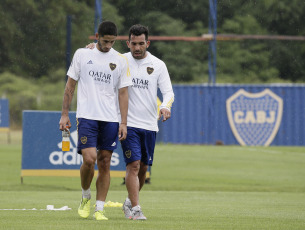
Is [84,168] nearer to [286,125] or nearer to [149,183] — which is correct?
[149,183]

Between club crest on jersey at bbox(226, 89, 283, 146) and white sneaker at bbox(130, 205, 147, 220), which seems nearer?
white sneaker at bbox(130, 205, 147, 220)

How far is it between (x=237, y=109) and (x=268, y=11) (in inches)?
620

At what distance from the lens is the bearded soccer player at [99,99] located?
8.47 meters

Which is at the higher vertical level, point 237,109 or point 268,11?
point 268,11

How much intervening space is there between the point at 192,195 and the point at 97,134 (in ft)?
15.4

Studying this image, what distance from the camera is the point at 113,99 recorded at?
8586 millimetres

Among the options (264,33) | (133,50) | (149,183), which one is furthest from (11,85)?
(133,50)

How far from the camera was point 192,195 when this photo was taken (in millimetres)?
13000

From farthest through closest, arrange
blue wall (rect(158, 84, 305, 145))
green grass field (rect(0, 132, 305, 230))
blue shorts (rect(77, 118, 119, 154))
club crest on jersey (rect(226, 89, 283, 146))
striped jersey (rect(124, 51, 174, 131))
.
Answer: blue wall (rect(158, 84, 305, 145)), club crest on jersey (rect(226, 89, 283, 146)), striped jersey (rect(124, 51, 174, 131)), blue shorts (rect(77, 118, 119, 154)), green grass field (rect(0, 132, 305, 230))

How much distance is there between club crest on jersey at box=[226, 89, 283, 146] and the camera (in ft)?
107

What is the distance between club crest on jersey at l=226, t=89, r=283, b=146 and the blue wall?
16cm

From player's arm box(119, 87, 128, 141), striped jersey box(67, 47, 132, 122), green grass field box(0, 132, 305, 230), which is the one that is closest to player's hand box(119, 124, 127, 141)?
player's arm box(119, 87, 128, 141)

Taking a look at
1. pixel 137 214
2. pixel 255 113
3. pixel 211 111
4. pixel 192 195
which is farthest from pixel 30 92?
pixel 137 214

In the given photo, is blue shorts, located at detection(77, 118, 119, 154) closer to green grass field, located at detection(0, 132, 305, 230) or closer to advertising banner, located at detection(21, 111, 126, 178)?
green grass field, located at detection(0, 132, 305, 230)
